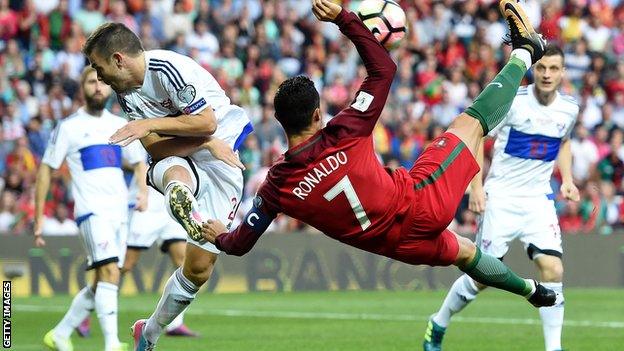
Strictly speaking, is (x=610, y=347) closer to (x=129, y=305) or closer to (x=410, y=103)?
(x=129, y=305)

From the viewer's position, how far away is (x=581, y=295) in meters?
20.8

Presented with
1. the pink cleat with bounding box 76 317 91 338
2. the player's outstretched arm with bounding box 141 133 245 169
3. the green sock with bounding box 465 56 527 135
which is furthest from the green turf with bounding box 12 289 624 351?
the green sock with bounding box 465 56 527 135

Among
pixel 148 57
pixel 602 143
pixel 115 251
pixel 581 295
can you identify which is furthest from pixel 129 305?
pixel 602 143

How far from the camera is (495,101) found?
30.9 feet

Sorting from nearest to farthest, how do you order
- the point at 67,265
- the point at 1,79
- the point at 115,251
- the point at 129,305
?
1. the point at 115,251
2. the point at 129,305
3. the point at 67,265
4. the point at 1,79

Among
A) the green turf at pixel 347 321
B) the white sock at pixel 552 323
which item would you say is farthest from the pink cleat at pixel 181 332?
the white sock at pixel 552 323

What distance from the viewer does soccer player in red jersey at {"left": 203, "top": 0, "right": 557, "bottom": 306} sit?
864 cm

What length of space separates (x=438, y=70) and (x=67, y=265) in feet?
33.9

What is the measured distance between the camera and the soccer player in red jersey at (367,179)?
8641 mm

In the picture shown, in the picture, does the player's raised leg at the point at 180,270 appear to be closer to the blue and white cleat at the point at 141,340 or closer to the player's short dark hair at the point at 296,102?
the blue and white cleat at the point at 141,340

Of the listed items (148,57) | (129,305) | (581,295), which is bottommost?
(581,295)

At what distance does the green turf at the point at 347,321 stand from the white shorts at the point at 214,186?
10.2 ft

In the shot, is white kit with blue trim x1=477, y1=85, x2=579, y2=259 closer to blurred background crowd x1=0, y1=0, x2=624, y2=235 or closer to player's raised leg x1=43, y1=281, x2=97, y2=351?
player's raised leg x1=43, y1=281, x2=97, y2=351
